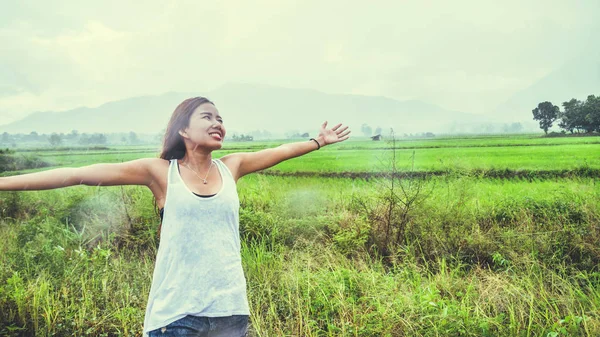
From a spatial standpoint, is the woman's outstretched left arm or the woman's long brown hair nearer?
the woman's long brown hair

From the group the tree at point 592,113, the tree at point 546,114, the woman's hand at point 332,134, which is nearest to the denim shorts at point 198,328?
the woman's hand at point 332,134

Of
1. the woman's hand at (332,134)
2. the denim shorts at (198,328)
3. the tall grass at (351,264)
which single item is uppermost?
the woman's hand at (332,134)

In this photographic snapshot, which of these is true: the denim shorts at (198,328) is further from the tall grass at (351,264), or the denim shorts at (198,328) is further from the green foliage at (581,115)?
the green foliage at (581,115)

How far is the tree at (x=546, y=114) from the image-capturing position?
15.3 ft

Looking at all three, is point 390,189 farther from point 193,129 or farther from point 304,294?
point 193,129

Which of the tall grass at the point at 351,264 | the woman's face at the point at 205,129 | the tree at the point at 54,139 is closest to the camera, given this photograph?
the woman's face at the point at 205,129

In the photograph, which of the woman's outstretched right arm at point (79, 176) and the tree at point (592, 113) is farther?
the tree at point (592, 113)

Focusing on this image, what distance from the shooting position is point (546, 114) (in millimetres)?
4707

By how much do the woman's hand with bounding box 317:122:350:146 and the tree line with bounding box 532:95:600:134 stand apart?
3281mm

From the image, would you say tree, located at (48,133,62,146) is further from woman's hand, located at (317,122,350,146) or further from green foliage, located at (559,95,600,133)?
green foliage, located at (559,95,600,133)

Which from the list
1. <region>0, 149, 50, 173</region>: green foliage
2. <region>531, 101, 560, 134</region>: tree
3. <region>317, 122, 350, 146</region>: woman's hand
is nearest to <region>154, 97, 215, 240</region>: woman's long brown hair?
<region>317, 122, 350, 146</region>: woman's hand

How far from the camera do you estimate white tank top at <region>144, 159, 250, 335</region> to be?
1.54 meters

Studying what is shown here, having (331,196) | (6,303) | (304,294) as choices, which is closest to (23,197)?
(6,303)

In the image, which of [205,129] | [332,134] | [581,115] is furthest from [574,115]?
[205,129]
